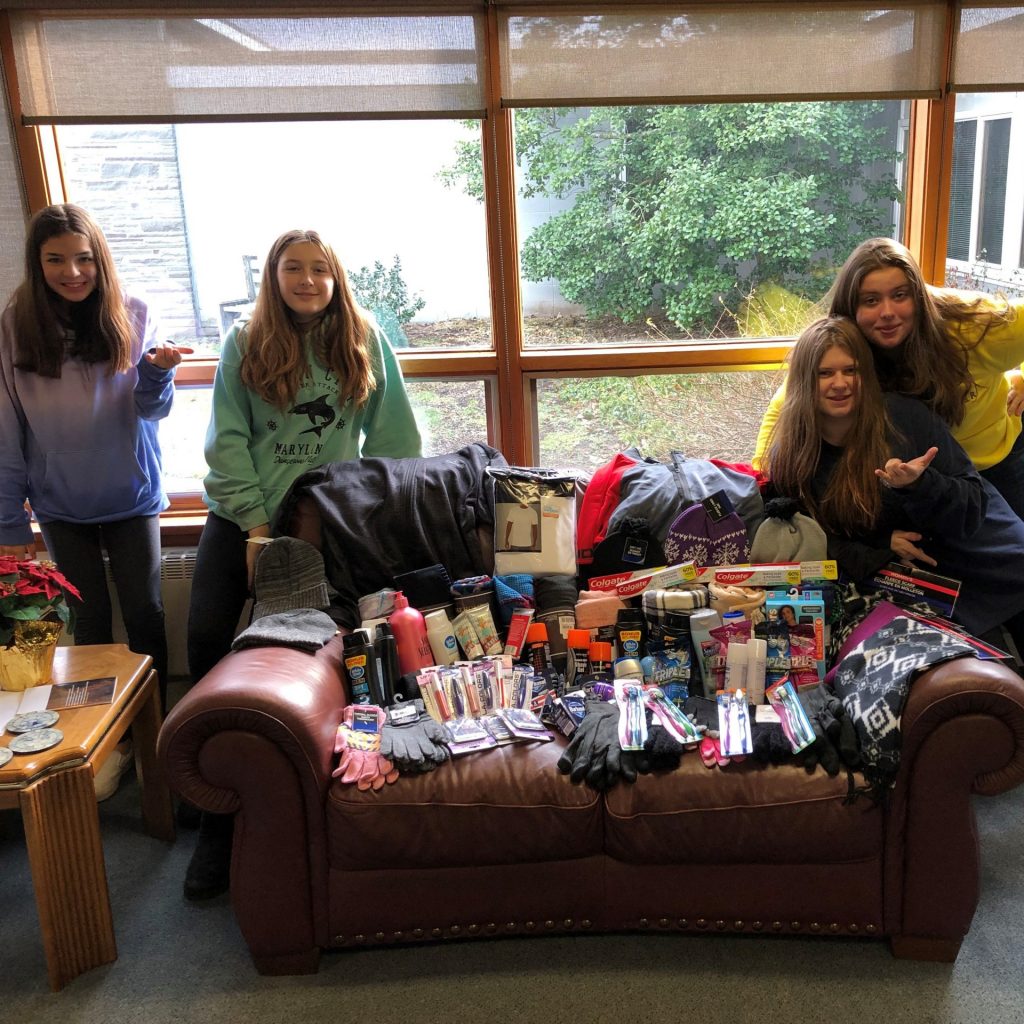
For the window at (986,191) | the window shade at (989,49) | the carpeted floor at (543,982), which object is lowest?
the carpeted floor at (543,982)

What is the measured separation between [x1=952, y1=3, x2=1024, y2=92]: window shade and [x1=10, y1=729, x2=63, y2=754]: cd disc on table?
9.49ft

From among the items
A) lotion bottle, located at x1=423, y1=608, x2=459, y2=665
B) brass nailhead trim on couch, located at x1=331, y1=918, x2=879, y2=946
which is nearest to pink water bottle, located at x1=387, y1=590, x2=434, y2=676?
lotion bottle, located at x1=423, y1=608, x2=459, y2=665

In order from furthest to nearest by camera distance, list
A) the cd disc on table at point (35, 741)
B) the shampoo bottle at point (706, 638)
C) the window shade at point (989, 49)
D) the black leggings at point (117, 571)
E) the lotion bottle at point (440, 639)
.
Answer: the window shade at point (989, 49)
the black leggings at point (117, 571)
the lotion bottle at point (440, 639)
the shampoo bottle at point (706, 638)
the cd disc on table at point (35, 741)

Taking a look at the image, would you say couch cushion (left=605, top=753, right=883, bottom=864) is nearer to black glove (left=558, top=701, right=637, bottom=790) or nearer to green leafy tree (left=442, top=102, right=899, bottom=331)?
black glove (left=558, top=701, right=637, bottom=790)

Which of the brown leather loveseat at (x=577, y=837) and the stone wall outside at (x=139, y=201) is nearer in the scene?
the brown leather loveseat at (x=577, y=837)

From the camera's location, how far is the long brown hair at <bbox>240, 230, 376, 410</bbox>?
7.91ft

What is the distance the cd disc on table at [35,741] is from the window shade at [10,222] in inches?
58.4

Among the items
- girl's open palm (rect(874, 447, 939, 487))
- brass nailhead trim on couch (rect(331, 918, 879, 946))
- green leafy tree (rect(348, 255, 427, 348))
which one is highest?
green leafy tree (rect(348, 255, 427, 348))

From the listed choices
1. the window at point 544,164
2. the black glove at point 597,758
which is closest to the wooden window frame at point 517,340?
the window at point 544,164

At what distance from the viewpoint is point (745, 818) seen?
1.75m

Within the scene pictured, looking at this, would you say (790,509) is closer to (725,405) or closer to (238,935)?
(725,405)

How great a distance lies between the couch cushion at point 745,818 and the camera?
1.75 m

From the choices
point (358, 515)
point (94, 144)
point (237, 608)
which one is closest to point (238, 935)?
point (237, 608)

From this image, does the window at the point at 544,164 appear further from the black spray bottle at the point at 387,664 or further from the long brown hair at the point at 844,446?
the black spray bottle at the point at 387,664
